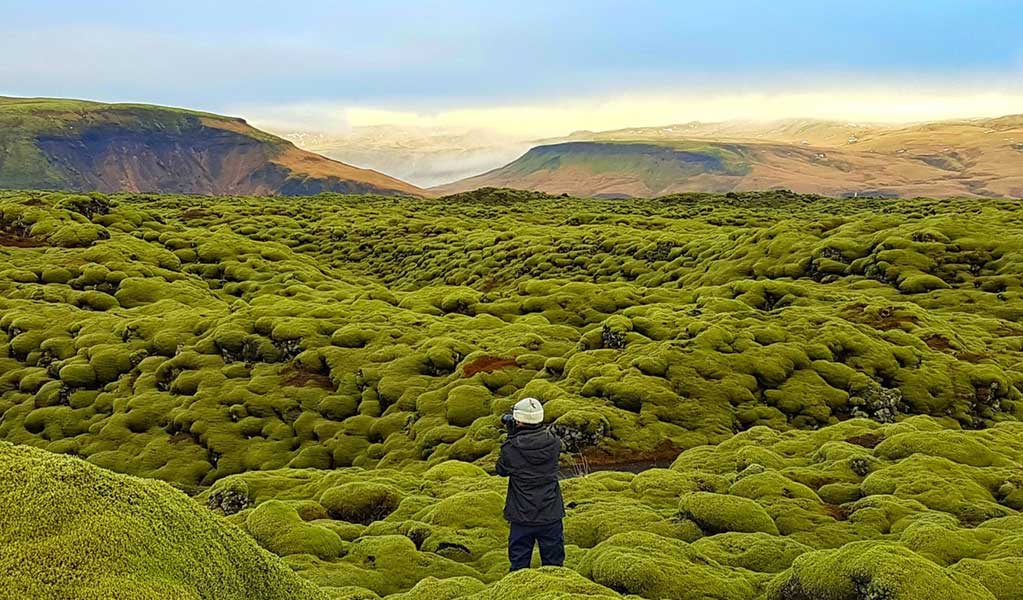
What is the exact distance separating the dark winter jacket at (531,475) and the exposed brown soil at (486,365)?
17622mm

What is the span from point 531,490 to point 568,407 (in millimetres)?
12425

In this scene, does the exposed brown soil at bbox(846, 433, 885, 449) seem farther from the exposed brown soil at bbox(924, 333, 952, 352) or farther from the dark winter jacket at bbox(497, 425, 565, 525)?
the exposed brown soil at bbox(924, 333, 952, 352)

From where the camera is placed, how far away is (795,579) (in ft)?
33.7

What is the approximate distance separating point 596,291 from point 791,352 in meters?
16.4

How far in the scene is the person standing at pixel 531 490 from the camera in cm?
1217

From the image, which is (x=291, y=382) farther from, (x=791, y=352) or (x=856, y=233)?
(x=856, y=233)

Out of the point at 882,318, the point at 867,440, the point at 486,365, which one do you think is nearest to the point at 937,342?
the point at 882,318

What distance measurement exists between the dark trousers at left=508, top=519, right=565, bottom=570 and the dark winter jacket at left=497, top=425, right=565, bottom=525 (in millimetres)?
198

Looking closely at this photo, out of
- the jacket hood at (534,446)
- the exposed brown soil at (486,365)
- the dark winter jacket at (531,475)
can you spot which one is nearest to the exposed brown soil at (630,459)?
the exposed brown soil at (486,365)

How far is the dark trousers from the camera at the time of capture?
40.3 feet

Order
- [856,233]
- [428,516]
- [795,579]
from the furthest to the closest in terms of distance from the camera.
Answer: [856,233] < [428,516] < [795,579]

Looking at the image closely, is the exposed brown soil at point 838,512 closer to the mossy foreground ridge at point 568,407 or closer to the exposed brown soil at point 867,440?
the mossy foreground ridge at point 568,407

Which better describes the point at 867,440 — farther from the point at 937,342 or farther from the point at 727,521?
the point at 937,342

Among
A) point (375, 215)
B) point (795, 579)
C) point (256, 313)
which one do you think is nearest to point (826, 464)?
point (795, 579)
